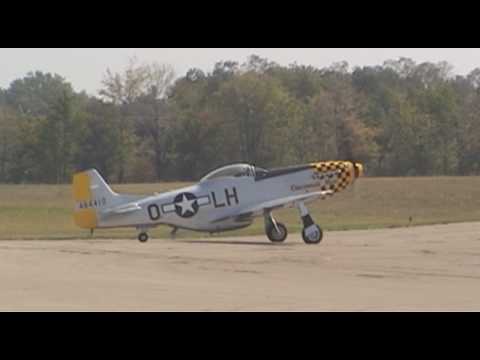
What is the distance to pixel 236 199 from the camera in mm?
24531

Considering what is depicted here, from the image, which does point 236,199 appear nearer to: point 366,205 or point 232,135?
point 366,205

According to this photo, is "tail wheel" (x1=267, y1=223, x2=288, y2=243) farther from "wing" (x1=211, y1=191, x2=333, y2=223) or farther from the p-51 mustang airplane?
"wing" (x1=211, y1=191, x2=333, y2=223)

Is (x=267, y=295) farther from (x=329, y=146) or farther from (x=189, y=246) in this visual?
(x=329, y=146)

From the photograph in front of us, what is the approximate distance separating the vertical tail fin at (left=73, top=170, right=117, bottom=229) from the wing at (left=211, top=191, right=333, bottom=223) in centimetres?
296

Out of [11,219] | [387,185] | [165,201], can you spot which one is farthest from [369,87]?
[165,201]

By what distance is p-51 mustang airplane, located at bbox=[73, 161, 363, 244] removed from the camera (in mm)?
24500

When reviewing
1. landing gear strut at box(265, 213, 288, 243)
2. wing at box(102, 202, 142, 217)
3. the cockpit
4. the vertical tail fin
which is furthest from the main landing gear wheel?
landing gear strut at box(265, 213, 288, 243)

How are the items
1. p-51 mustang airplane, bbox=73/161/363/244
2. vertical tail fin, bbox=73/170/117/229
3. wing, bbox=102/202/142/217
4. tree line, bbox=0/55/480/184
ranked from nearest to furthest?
1. p-51 mustang airplane, bbox=73/161/363/244
2. wing, bbox=102/202/142/217
3. vertical tail fin, bbox=73/170/117/229
4. tree line, bbox=0/55/480/184

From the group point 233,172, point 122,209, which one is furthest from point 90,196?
point 233,172

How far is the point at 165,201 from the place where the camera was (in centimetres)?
2455

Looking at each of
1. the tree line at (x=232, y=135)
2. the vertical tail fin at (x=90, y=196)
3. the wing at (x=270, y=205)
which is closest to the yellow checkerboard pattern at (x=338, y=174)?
the wing at (x=270, y=205)

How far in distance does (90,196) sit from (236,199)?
3855mm
